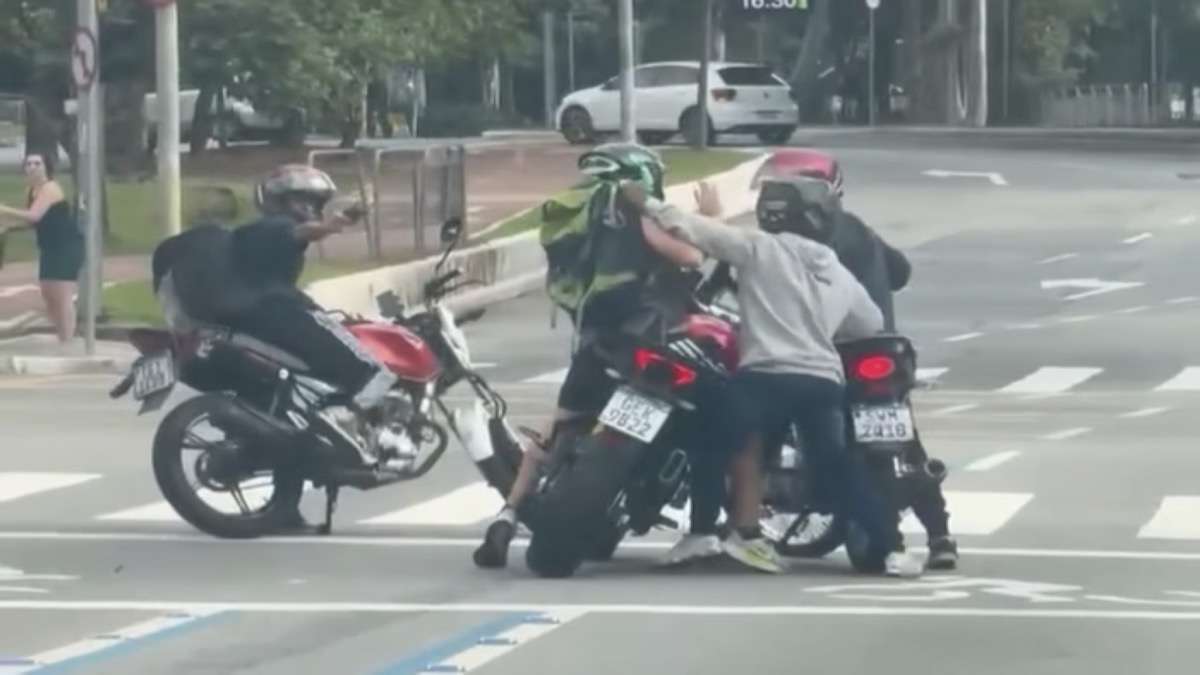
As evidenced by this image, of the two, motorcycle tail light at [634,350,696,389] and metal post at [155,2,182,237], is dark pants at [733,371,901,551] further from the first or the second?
metal post at [155,2,182,237]

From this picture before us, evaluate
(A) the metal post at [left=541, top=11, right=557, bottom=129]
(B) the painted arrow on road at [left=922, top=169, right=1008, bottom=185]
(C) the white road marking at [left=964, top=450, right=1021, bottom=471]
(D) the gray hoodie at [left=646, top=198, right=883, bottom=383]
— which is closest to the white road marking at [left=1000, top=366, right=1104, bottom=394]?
(C) the white road marking at [left=964, top=450, right=1021, bottom=471]

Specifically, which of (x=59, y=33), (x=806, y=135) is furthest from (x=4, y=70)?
(x=59, y=33)

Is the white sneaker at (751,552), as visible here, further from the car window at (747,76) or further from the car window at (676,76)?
the car window at (676,76)

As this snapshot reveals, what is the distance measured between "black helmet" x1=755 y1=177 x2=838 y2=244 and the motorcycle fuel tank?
2.08 meters

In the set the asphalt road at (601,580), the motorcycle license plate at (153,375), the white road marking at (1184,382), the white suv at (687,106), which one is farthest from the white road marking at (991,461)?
the white suv at (687,106)

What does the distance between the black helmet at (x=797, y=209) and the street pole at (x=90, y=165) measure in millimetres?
13274

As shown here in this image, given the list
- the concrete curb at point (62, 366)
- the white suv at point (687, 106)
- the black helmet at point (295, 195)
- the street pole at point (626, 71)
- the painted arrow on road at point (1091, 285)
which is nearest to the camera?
the black helmet at point (295, 195)

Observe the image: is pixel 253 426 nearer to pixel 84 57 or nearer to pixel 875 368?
pixel 875 368

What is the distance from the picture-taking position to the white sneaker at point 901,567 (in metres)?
12.6

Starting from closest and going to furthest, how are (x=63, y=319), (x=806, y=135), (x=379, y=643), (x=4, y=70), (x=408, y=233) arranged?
(x=379, y=643), (x=63, y=319), (x=408, y=233), (x=806, y=135), (x=4, y=70)

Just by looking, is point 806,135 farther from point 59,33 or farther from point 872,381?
point 872,381

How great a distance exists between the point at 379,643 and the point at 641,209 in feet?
7.91

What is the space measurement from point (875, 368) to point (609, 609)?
1.60 meters

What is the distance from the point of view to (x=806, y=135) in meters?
67.8
